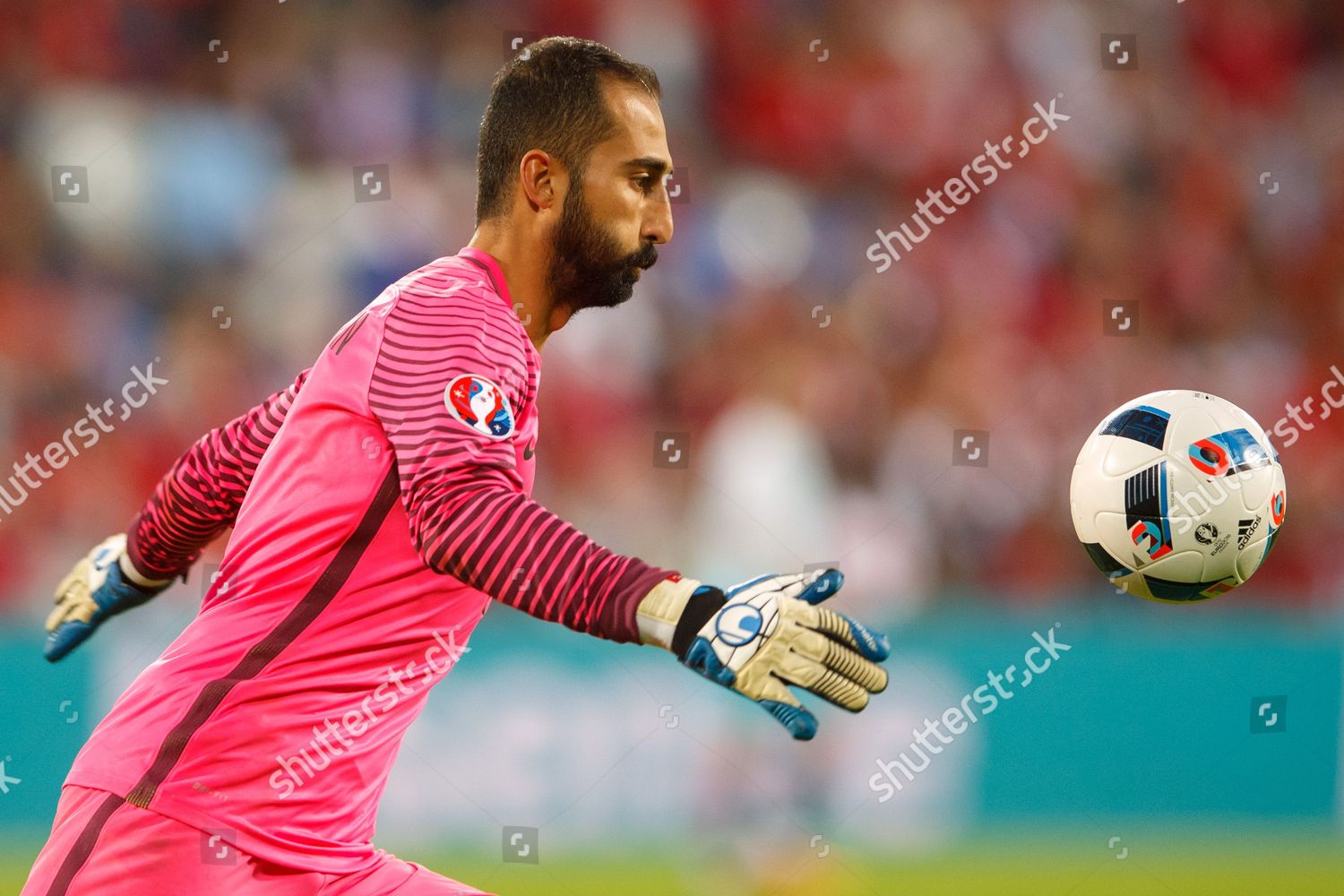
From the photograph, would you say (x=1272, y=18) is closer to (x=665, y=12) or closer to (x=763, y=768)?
(x=665, y=12)

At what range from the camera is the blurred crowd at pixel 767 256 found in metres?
8.20

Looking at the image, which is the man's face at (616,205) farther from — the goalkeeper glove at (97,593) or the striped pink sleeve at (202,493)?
the goalkeeper glove at (97,593)

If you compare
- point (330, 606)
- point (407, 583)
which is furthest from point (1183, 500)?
point (330, 606)

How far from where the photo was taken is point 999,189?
10.2 m

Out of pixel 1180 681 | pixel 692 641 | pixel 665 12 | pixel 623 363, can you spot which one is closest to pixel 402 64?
pixel 665 12

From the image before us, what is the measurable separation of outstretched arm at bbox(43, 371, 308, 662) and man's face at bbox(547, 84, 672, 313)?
2.09 ft

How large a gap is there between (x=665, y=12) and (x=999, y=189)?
2.60 metres

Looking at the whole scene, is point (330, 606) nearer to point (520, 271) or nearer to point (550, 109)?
point (520, 271)

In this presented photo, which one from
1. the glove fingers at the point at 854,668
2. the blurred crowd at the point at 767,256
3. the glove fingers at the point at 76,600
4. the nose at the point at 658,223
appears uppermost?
the blurred crowd at the point at 767,256

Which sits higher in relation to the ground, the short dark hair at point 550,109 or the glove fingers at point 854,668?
the short dark hair at point 550,109

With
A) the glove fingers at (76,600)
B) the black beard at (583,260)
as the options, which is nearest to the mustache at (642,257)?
the black beard at (583,260)

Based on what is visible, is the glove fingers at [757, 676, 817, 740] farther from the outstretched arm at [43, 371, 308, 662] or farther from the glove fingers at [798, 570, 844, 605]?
the outstretched arm at [43, 371, 308, 662]

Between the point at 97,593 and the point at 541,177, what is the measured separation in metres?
1.75

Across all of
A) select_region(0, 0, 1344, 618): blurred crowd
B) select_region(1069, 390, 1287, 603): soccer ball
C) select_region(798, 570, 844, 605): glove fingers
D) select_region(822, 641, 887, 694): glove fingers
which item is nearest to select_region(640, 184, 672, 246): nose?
select_region(798, 570, 844, 605): glove fingers
